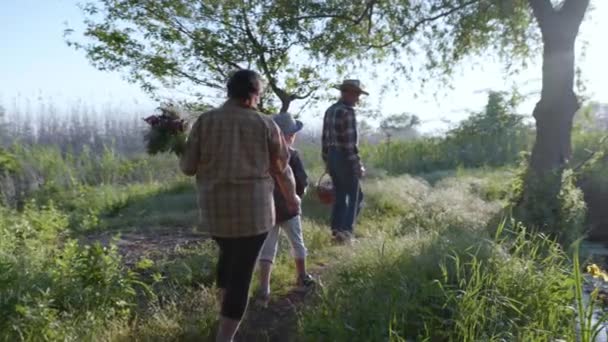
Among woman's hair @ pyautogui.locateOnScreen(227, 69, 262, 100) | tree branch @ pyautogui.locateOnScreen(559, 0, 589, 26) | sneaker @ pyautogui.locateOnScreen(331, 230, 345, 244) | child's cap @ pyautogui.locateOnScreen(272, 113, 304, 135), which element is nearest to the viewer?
woman's hair @ pyautogui.locateOnScreen(227, 69, 262, 100)

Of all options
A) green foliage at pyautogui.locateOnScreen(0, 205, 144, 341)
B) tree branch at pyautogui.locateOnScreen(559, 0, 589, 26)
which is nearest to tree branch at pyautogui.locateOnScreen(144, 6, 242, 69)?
green foliage at pyautogui.locateOnScreen(0, 205, 144, 341)

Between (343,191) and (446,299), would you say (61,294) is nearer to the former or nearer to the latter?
(446,299)

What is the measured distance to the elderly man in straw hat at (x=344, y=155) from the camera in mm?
5402

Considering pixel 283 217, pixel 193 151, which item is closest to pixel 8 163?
pixel 283 217

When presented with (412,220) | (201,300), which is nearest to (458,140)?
(412,220)

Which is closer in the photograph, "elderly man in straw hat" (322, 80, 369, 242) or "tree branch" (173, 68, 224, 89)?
"elderly man in straw hat" (322, 80, 369, 242)

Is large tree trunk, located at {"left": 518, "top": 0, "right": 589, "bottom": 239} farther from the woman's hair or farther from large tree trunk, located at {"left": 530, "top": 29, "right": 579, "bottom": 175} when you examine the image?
the woman's hair

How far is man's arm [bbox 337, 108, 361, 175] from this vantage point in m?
5.40

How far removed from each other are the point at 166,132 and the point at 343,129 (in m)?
1.97

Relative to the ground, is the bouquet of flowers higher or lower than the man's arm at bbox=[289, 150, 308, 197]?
higher

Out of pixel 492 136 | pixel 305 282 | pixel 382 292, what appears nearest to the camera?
pixel 382 292

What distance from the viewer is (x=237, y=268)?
307 cm

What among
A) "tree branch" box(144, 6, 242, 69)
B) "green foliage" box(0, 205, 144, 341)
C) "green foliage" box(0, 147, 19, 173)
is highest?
"tree branch" box(144, 6, 242, 69)

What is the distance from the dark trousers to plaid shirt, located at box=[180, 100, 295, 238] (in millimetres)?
62
